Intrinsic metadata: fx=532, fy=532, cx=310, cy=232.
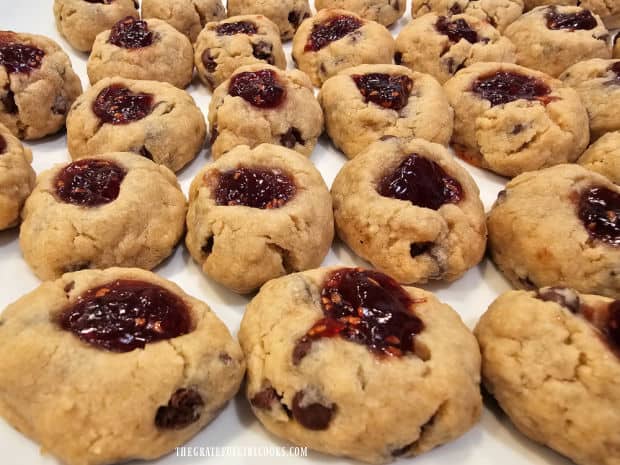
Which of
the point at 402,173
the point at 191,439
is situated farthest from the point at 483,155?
the point at 191,439

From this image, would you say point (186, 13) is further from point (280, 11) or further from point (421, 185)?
point (421, 185)

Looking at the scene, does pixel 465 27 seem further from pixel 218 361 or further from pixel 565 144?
pixel 218 361

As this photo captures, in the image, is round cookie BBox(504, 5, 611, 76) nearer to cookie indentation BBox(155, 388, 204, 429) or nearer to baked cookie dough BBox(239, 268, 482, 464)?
baked cookie dough BBox(239, 268, 482, 464)

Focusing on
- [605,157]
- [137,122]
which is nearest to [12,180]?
[137,122]

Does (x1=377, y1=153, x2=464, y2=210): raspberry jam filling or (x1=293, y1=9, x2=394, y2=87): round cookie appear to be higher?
(x1=293, y1=9, x2=394, y2=87): round cookie

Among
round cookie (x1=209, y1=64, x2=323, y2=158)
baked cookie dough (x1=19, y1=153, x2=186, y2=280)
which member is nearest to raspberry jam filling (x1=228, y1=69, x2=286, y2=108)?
round cookie (x1=209, y1=64, x2=323, y2=158)

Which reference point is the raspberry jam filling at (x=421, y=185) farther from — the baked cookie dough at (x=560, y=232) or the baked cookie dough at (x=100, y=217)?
the baked cookie dough at (x=100, y=217)
